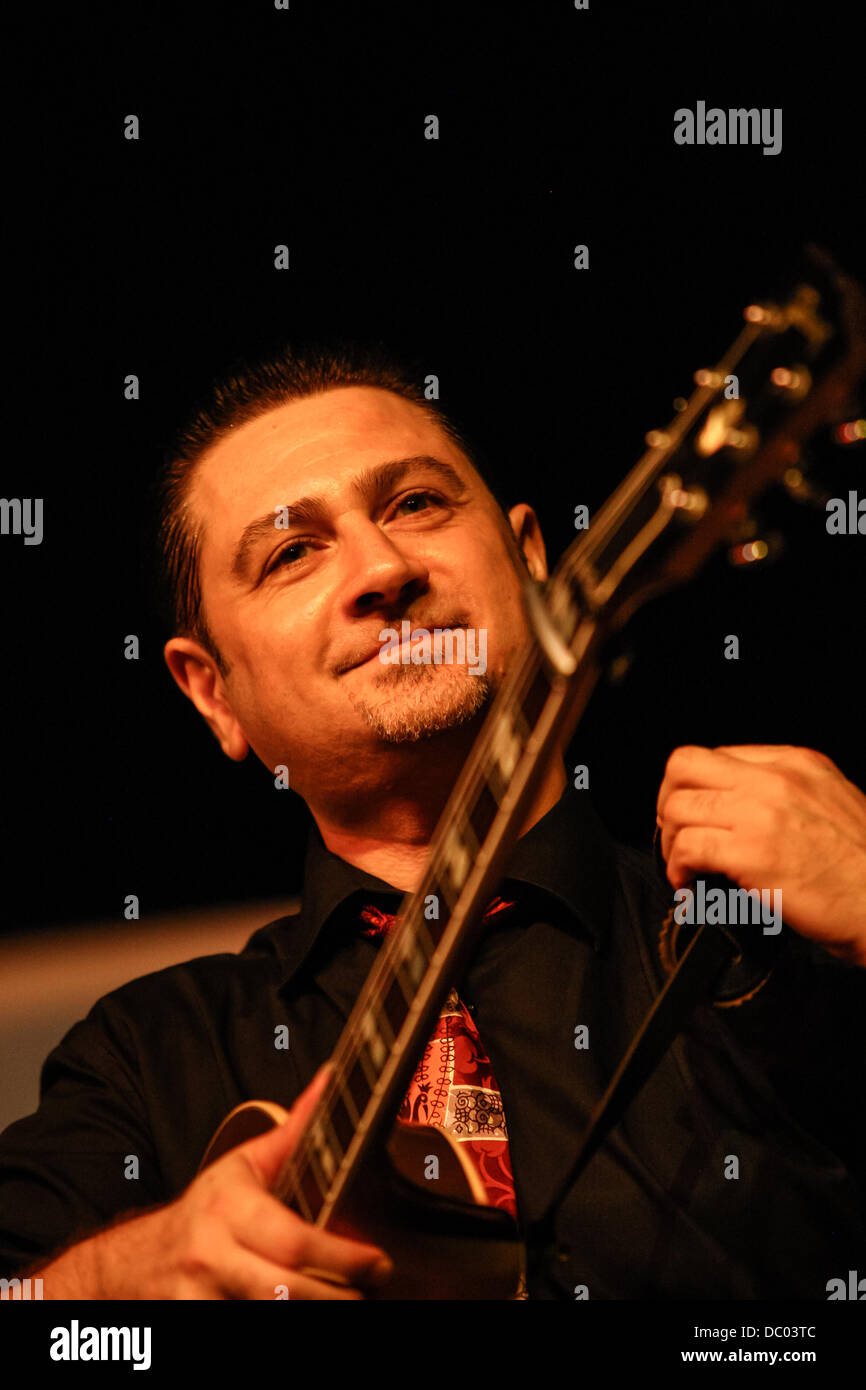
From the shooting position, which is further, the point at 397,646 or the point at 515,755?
the point at 397,646

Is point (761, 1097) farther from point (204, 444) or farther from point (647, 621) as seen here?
point (204, 444)

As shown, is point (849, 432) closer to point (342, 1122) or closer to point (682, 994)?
point (682, 994)

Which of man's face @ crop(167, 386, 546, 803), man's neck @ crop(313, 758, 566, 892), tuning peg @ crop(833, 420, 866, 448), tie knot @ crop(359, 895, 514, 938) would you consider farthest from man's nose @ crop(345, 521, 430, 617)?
tuning peg @ crop(833, 420, 866, 448)

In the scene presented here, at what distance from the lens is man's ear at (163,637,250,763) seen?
170cm

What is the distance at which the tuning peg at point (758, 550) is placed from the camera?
29.2 inches

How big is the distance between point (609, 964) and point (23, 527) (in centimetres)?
131

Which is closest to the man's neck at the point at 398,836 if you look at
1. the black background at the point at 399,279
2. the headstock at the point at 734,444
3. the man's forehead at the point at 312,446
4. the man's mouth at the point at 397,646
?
the man's mouth at the point at 397,646

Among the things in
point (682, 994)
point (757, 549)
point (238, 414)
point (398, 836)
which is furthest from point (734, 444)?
point (238, 414)

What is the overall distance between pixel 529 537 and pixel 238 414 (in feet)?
1.55

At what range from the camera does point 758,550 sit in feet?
2.43

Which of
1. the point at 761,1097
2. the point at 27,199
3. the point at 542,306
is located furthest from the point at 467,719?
the point at 27,199

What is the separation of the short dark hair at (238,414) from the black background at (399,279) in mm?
76

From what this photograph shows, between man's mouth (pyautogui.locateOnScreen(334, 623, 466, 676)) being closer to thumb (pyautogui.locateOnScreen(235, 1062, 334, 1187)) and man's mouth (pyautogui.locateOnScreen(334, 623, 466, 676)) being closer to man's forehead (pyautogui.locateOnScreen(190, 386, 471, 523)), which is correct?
man's forehead (pyautogui.locateOnScreen(190, 386, 471, 523))

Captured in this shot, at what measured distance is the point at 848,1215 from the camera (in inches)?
42.1
